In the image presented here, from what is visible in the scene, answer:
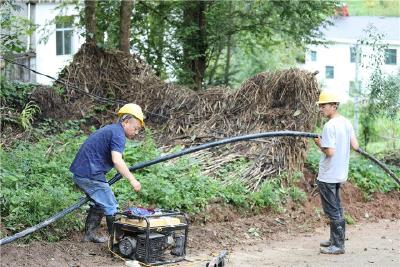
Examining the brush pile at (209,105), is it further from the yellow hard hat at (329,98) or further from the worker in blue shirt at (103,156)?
the worker in blue shirt at (103,156)

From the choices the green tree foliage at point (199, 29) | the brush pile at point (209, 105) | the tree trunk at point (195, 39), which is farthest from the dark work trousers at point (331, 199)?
the tree trunk at point (195, 39)

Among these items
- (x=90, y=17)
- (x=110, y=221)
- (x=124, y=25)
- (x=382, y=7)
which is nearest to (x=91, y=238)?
(x=110, y=221)

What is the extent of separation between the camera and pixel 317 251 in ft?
32.3

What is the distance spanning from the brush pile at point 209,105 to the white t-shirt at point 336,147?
2.66m

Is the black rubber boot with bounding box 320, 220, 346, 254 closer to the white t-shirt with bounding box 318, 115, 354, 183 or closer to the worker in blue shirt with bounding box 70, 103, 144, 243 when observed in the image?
the white t-shirt with bounding box 318, 115, 354, 183

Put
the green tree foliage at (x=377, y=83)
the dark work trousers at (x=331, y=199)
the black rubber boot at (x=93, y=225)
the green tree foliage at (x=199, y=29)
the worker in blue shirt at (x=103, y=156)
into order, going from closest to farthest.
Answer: the worker in blue shirt at (x=103, y=156) < the black rubber boot at (x=93, y=225) < the dark work trousers at (x=331, y=199) < the green tree foliage at (x=377, y=83) < the green tree foliage at (x=199, y=29)

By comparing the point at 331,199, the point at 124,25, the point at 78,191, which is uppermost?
the point at 124,25

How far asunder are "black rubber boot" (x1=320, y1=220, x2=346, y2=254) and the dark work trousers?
0.08 meters

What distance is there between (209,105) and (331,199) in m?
5.55

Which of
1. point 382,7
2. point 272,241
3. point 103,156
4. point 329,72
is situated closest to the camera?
point 103,156

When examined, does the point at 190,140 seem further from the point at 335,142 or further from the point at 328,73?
the point at 328,73

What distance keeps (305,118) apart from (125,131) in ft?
18.0

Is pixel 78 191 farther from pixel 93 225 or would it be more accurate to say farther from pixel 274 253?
pixel 274 253

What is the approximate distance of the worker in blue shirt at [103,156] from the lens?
859cm
